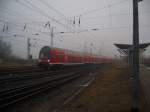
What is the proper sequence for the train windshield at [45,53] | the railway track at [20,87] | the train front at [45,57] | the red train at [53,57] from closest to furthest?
1. the railway track at [20,87]
2. the train front at [45,57]
3. the red train at [53,57]
4. the train windshield at [45,53]

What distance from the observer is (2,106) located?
7332mm

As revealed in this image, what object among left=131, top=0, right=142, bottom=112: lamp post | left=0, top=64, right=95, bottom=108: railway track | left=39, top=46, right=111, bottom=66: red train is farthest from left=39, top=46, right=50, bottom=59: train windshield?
left=131, top=0, right=142, bottom=112: lamp post

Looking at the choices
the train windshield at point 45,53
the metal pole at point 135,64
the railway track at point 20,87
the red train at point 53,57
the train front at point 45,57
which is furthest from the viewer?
Result: the train windshield at point 45,53

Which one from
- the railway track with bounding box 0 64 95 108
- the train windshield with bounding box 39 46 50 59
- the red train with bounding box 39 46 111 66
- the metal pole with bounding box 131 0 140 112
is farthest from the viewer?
the train windshield with bounding box 39 46 50 59

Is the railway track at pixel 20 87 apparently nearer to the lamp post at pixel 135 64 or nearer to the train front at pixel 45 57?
the lamp post at pixel 135 64

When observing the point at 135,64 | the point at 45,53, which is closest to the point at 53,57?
the point at 45,53

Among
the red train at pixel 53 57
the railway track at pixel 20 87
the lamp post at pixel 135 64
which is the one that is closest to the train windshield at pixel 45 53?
the red train at pixel 53 57

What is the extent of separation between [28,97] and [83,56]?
99.5 feet

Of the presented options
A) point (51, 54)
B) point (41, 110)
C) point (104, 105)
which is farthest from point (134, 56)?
point (51, 54)

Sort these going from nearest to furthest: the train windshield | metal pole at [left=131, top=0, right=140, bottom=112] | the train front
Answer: metal pole at [left=131, top=0, right=140, bottom=112]
the train front
the train windshield

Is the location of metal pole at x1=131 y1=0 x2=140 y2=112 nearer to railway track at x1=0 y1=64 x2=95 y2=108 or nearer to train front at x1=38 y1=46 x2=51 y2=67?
railway track at x1=0 y1=64 x2=95 y2=108

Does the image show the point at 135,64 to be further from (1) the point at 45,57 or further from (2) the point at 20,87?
(1) the point at 45,57

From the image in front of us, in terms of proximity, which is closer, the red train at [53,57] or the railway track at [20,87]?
the railway track at [20,87]

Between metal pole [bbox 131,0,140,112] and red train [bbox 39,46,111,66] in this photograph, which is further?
red train [bbox 39,46,111,66]
